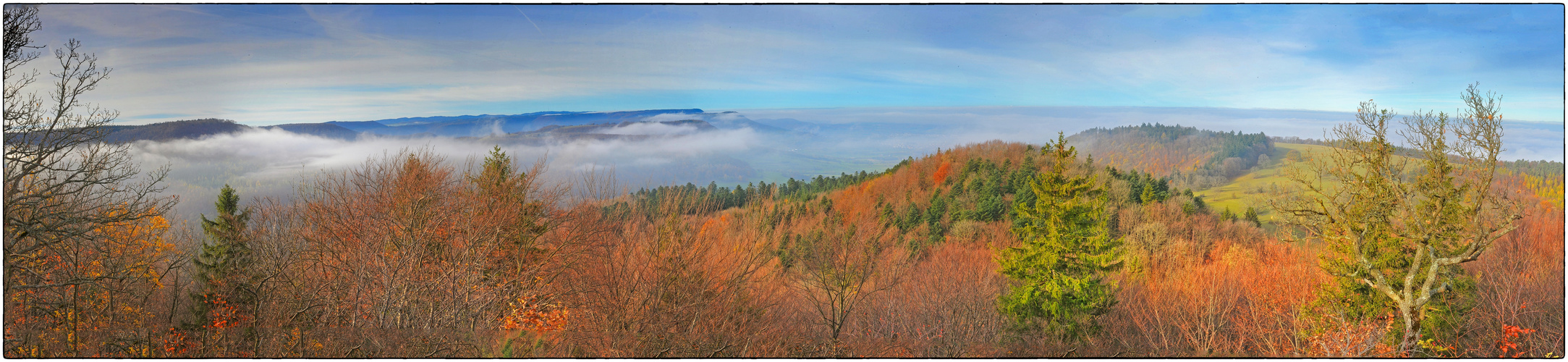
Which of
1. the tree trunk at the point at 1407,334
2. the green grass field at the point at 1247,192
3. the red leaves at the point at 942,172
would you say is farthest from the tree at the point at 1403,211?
the red leaves at the point at 942,172

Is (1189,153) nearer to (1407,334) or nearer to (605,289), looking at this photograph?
(1407,334)

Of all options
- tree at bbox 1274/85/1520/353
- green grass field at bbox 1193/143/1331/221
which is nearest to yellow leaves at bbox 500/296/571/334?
tree at bbox 1274/85/1520/353

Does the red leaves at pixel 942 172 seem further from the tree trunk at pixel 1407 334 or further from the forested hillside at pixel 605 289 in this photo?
the tree trunk at pixel 1407 334

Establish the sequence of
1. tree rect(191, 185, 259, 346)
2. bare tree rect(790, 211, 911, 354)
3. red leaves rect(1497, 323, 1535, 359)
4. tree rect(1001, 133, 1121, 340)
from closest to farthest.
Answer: red leaves rect(1497, 323, 1535, 359) < bare tree rect(790, 211, 911, 354) < tree rect(1001, 133, 1121, 340) < tree rect(191, 185, 259, 346)

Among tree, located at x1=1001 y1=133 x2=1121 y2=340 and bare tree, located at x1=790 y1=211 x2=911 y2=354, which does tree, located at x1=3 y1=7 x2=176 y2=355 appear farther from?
tree, located at x1=1001 y1=133 x2=1121 y2=340

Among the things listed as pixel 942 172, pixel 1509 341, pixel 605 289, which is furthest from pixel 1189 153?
pixel 605 289

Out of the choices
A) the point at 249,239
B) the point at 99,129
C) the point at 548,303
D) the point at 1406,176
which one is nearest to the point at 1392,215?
the point at 1406,176
